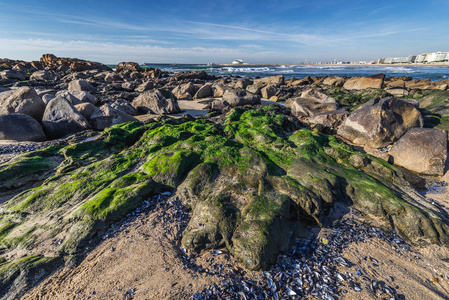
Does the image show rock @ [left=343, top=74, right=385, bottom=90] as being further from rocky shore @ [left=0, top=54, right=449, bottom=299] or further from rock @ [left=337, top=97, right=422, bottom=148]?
rocky shore @ [left=0, top=54, right=449, bottom=299]

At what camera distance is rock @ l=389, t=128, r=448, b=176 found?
7188 mm

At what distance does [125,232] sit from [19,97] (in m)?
11.2

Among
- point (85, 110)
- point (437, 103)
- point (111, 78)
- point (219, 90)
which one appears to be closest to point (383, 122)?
point (437, 103)

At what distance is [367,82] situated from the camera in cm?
2169

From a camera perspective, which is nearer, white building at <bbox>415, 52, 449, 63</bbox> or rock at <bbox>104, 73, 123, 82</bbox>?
rock at <bbox>104, 73, 123, 82</bbox>

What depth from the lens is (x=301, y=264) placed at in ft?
11.8

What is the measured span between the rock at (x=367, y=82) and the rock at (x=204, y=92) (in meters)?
16.4

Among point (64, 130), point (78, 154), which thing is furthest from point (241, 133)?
point (64, 130)

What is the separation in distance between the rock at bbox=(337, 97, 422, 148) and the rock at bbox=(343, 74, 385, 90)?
14449 millimetres

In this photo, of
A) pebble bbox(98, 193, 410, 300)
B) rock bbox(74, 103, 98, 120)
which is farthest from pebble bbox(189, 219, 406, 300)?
rock bbox(74, 103, 98, 120)

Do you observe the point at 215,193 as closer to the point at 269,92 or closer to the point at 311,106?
the point at 311,106

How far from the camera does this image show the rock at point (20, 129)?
8.73m

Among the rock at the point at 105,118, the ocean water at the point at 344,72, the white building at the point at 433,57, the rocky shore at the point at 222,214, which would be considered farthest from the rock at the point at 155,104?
the white building at the point at 433,57

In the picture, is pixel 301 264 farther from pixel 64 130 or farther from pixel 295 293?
pixel 64 130
